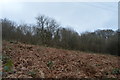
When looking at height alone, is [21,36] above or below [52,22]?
below

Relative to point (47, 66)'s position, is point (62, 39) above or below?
above

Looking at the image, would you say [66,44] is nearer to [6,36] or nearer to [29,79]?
[6,36]

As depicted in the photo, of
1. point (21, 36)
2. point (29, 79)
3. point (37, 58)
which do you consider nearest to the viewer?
point (29, 79)

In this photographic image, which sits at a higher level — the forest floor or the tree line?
the tree line

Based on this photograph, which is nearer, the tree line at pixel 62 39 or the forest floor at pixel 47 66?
the forest floor at pixel 47 66

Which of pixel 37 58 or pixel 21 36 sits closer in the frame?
pixel 37 58

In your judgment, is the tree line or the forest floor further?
the tree line

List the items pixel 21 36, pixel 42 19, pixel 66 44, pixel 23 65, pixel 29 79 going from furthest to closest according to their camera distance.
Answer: pixel 42 19
pixel 66 44
pixel 21 36
pixel 23 65
pixel 29 79

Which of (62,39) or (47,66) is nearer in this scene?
(47,66)

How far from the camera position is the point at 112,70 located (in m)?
7.48

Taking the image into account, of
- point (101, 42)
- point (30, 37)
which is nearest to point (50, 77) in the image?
point (30, 37)

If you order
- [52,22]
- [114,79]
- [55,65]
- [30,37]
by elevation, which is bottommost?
[114,79]

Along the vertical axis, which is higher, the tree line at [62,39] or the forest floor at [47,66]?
the tree line at [62,39]

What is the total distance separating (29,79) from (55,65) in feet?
5.73
